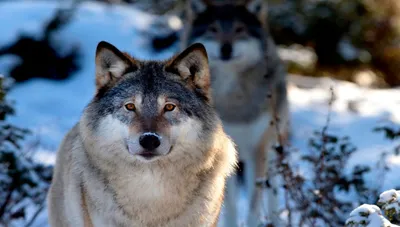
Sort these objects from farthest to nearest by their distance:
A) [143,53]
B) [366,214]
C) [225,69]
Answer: [143,53], [225,69], [366,214]

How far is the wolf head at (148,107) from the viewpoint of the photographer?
397 cm

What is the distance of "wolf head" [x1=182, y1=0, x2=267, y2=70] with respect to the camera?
23.9 feet

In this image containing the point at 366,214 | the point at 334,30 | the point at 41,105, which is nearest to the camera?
the point at 366,214

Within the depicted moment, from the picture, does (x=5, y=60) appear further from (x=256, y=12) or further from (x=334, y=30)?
(x=334, y=30)

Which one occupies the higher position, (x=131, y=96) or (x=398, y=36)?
(x=131, y=96)

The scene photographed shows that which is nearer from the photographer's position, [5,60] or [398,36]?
[5,60]

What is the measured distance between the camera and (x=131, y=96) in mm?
4098

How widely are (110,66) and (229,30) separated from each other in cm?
319

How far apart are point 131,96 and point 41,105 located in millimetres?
5990

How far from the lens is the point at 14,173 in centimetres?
529

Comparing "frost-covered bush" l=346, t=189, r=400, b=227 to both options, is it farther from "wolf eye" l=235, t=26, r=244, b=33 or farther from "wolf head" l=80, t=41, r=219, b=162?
"wolf eye" l=235, t=26, r=244, b=33

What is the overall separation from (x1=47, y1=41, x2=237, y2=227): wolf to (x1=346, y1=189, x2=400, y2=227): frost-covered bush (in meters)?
1.02

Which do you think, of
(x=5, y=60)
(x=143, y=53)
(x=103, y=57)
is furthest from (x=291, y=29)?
(x=103, y=57)

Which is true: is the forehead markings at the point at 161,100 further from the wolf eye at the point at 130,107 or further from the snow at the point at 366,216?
the snow at the point at 366,216
